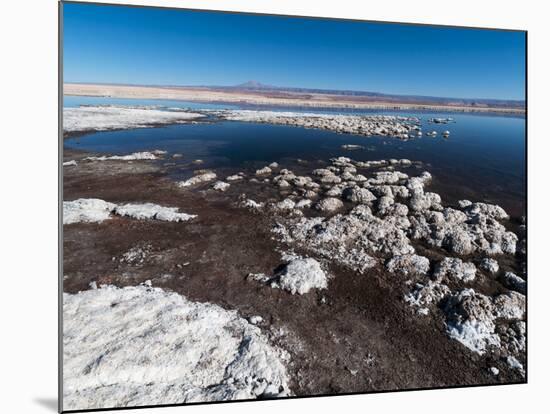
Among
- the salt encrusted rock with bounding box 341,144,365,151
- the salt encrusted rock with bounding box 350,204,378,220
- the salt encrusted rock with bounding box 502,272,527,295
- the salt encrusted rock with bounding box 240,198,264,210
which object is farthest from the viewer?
the salt encrusted rock with bounding box 341,144,365,151

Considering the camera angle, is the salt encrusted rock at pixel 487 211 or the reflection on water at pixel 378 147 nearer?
the salt encrusted rock at pixel 487 211

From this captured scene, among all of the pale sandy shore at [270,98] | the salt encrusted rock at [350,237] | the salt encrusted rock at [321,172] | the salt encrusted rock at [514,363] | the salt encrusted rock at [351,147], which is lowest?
the salt encrusted rock at [514,363]

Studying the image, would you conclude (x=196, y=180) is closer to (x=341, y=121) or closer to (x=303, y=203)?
(x=303, y=203)

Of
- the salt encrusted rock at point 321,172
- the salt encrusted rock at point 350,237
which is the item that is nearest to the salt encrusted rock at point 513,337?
the salt encrusted rock at point 350,237

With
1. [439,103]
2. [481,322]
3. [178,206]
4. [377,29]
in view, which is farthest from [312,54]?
[481,322]

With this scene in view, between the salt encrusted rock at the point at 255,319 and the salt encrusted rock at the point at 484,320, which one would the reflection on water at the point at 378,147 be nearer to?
the salt encrusted rock at the point at 484,320

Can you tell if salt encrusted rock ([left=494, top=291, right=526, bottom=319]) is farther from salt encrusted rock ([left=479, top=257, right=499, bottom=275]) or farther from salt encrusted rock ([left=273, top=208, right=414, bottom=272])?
salt encrusted rock ([left=273, top=208, right=414, bottom=272])

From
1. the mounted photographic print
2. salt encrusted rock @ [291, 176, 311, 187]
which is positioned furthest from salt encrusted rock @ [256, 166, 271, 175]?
salt encrusted rock @ [291, 176, 311, 187]
